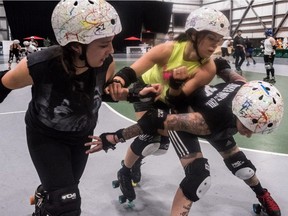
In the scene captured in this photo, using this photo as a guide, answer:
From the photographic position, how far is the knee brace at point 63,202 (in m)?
1.76

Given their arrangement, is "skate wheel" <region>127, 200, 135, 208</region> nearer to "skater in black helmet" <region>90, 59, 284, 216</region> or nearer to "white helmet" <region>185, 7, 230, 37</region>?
"skater in black helmet" <region>90, 59, 284, 216</region>

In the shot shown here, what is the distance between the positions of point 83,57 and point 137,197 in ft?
5.08

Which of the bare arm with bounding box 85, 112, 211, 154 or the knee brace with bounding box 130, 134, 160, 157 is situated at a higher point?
the bare arm with bounding box 85, 112, 211, 154

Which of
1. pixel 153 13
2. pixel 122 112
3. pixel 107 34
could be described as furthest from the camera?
pixel 153 13

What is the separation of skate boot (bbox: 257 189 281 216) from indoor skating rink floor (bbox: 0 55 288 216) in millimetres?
132

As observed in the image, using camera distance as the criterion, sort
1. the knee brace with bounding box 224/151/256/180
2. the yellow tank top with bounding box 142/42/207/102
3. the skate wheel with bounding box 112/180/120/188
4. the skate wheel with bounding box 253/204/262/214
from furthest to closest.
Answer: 1. the skate wheel with bounding box 112/180/120/188
2. the skate wheel with bounding box 253/204/262/214
3. the knee brace with bounding box 224/151/256/180
4. the yellow tank top with bounding box 142/42/207/102

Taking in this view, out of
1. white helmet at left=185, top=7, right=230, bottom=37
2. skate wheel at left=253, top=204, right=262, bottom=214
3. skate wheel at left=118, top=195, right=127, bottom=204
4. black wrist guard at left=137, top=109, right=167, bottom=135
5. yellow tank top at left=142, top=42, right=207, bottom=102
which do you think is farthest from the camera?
skate wheel at left=118, top=195, right=127, bottom=204

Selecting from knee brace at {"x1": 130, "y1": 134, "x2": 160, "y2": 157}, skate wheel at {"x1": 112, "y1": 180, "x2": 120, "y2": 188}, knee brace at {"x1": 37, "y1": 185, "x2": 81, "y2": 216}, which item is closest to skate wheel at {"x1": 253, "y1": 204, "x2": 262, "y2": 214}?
knee brace at {"x1": 130, "y1": 134, "x2": 160, "y2": 157}

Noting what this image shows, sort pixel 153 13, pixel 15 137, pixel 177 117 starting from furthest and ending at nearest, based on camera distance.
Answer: pixel 153 13
pixel 15 137
pixel 177 117

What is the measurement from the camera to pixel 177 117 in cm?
203

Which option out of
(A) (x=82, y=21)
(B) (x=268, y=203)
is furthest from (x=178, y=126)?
(B) (x=268, y=203)

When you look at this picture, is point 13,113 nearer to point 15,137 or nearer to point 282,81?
point 15,137

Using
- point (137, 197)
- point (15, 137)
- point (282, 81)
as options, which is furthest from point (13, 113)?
point (282, 81)

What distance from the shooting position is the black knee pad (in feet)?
5.78
